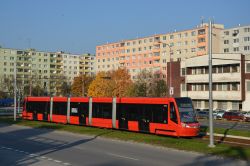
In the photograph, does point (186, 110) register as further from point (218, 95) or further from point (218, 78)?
point (218, 95)

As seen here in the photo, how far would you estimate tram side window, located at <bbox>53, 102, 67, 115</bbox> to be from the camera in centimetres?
3762

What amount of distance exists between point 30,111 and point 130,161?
30291 millimetres

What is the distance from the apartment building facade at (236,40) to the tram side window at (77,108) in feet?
243

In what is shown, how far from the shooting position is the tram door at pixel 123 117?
2971 centimetres

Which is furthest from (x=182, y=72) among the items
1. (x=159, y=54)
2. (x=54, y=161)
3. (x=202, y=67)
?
(x=54, y=161)

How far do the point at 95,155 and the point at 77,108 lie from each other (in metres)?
18.2

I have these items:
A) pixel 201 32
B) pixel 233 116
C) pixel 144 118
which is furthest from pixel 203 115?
pixel 201 32

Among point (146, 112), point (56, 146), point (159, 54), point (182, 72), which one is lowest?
point (56, 146)

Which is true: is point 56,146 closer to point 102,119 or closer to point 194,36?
point 102,119

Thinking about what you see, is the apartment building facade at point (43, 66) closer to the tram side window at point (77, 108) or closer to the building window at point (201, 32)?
the building window at point (201, 32)

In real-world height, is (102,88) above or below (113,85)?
below

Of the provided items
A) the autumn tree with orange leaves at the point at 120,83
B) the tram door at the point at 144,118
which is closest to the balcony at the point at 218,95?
the autumn tree with orange leaves at the point at 120,83

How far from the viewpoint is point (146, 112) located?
91.0 feet

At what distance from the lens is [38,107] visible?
139ft
